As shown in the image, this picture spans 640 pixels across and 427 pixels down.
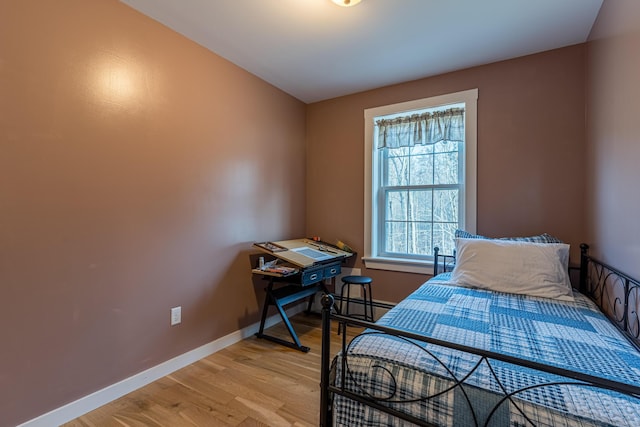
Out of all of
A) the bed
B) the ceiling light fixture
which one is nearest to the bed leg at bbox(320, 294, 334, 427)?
the bed

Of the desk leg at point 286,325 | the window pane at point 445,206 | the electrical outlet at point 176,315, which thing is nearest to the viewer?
the electrical outlet at point 176,315

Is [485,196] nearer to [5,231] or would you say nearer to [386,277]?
[386,277]

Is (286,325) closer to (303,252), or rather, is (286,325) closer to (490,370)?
(303,252)

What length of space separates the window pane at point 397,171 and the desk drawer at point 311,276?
1.27m

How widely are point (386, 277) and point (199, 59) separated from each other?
2710 mm

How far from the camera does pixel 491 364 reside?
111cm

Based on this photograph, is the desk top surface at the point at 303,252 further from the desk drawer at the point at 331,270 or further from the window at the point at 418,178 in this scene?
the window at the point at 418,178

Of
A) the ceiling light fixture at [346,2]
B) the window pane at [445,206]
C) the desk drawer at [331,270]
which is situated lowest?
the desk drawer at [331,270]

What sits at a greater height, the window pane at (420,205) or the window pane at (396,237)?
the window pane at (420,205)

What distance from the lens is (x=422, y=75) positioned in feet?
9.74

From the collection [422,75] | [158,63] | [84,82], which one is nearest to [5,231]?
[84,82]

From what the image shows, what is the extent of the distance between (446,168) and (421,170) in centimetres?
25

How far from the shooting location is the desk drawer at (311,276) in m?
2.65

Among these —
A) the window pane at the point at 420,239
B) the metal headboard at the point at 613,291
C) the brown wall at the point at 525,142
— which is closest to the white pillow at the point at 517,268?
the metal headboard at the point at 613,291
